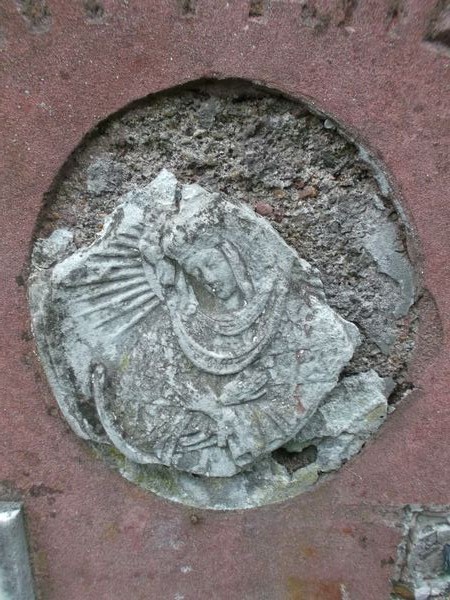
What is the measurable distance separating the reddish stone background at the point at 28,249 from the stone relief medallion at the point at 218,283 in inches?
3.4

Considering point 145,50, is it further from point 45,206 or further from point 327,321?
point 327,321

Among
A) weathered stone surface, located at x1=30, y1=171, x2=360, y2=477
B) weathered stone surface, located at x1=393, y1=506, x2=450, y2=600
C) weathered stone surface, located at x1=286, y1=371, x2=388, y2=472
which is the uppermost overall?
weathered stone surface, located at x1=30, y1=171, x2=360, y2=477

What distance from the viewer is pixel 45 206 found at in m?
1.63

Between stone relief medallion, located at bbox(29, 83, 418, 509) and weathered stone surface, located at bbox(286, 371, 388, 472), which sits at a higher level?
stone relief medallion, located at bbox(29, 83, 418, 509)

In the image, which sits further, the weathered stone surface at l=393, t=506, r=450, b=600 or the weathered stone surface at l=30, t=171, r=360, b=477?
the weathered stone surface at l=393, t=506, r=450, b=600

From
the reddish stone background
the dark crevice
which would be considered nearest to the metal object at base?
the reddish stone background

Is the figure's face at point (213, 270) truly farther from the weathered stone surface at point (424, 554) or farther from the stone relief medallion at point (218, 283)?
the weathered stone surface at point (424, 554)

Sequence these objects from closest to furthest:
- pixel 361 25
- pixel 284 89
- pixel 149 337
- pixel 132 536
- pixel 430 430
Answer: pixel 361 25 → pixel 284 89 → pixel 149 337 → pixel 430 430 → pixel 132 536

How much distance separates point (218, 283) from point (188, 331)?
177 mm

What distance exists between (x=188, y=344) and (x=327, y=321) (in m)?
0.43

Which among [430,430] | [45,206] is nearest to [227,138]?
[45,206]

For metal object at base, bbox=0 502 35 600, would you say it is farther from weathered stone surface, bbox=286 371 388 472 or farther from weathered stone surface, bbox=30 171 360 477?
weathered stone surface, bbox=286 371 388 472

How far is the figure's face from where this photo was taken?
58.7 inches

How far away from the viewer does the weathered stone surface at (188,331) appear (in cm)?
151
